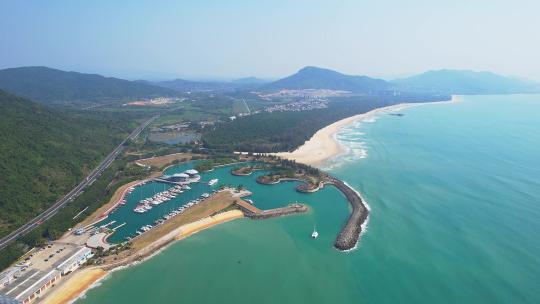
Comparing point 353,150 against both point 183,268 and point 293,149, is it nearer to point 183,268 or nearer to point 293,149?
point 293,149

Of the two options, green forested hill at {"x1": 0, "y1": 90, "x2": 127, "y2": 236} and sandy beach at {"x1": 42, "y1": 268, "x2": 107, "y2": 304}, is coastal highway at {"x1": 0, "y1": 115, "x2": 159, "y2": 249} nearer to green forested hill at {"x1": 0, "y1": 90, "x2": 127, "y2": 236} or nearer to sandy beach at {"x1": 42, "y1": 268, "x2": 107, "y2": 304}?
green forested hill at {"x1": 0, "y1": 90, "x2": 127, "y2": 236}

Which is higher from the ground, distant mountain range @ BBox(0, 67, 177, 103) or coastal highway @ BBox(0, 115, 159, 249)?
distant mountain range @ BBox(0, 67, 177, 103)

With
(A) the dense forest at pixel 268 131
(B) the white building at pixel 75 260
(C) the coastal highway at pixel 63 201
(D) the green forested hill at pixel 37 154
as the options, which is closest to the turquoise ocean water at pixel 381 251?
(B) the white building at pixel 75 260

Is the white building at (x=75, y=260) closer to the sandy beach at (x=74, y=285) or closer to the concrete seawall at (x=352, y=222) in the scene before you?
the sandy beach at (x=74, y=285)

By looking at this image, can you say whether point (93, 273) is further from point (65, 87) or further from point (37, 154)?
point (65, 87)

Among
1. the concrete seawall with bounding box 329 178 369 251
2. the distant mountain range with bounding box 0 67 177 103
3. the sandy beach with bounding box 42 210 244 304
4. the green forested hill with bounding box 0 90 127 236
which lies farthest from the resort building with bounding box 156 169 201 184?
the distant mountain range with bounding box 0 67 177 103

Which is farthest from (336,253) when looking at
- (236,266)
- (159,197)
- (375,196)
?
(159,197)

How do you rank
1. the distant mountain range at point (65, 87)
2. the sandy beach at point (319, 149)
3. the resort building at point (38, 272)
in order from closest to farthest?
the resort building at point (38, 272) → the sandy beach at point (319, 149) → the distant mountain range at point (65, 87)
